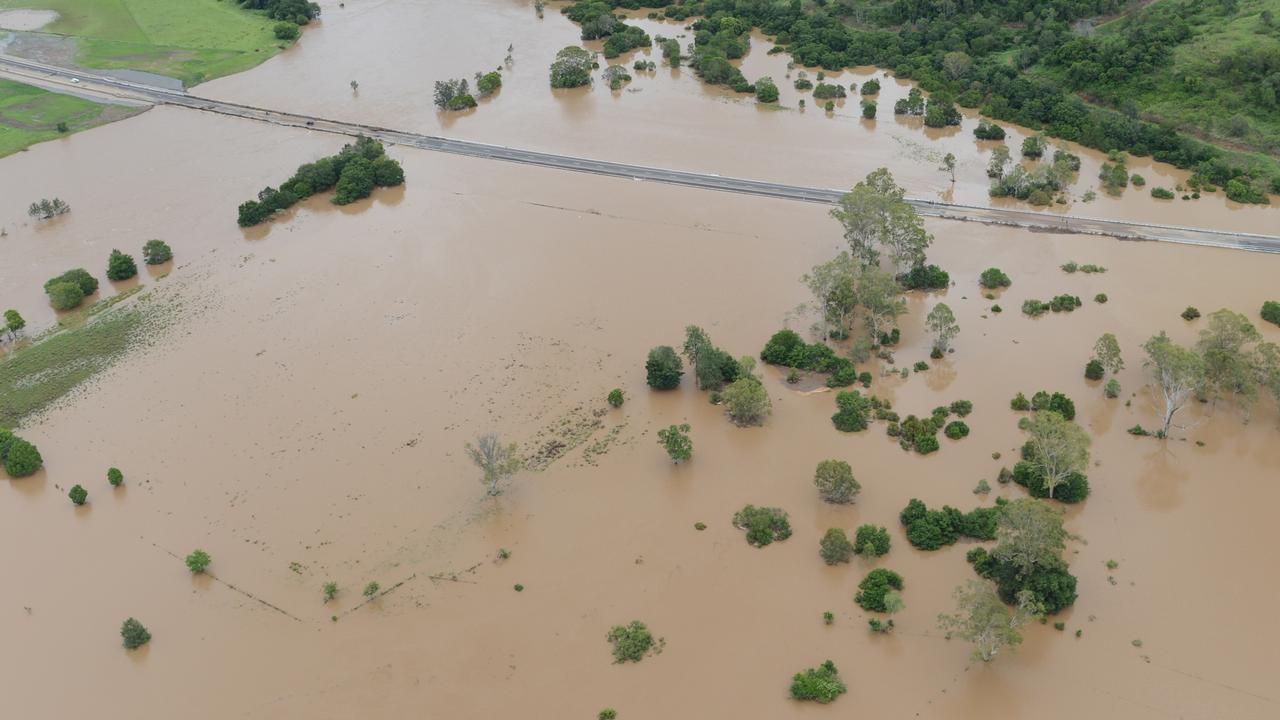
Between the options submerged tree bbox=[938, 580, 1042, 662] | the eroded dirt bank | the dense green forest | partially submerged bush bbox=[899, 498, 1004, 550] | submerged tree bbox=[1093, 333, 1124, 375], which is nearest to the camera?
submerged tree bbox=[938, 580, 1042, 662]

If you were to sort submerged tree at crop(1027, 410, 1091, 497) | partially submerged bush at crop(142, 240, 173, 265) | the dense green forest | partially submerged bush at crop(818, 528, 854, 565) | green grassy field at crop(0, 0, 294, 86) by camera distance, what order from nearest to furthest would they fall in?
partially submerged bush at crop(818, 528, 854, 565), submerged tree at crop(1027, 410, 1091, 497), partially submerged bush at crop(142, 240, 173, 265), the dense green forest, green grassy field at crop(0, 0, 294, 86)

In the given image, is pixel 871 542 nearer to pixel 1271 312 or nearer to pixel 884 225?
pixel 884 225

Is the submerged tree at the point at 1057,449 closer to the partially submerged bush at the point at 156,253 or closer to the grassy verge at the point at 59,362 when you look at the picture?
the grassy verge at the point at 59,362

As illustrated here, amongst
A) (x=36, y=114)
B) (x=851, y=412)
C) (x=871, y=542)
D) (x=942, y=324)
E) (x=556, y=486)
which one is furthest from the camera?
(x=36, y=114)

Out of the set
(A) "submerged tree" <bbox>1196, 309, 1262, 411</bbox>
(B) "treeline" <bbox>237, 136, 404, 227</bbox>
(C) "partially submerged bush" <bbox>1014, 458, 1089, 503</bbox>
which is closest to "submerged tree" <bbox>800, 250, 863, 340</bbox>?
(C) "partially submerged bush" <bbox>1014, 458, 1089, 503</bbox>

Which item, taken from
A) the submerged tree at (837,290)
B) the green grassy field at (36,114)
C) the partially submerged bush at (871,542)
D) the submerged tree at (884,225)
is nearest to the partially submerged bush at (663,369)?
the submerged tree at (837,290)

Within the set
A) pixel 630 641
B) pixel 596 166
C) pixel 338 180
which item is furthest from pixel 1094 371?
pixel 338 180

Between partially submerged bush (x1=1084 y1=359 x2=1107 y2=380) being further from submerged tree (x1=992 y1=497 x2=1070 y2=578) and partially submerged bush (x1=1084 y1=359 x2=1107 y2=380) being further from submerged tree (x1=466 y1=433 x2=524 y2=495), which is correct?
submerged tree (x1=466 y1=433 x2=524 y2=495)
